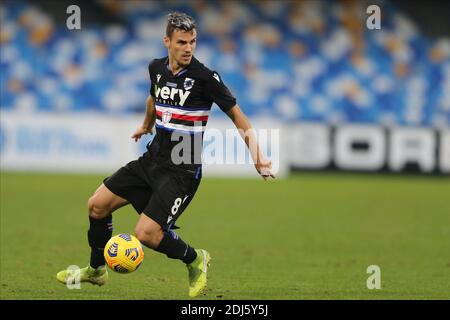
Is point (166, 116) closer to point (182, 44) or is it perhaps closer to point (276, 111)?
point (182, 44)

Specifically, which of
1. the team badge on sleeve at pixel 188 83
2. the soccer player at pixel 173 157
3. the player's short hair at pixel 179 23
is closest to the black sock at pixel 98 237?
the soccer player at pixel 173 157

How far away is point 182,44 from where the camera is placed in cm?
708

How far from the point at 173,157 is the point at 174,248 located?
0.75 meters

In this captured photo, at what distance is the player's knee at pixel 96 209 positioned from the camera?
7.38 m

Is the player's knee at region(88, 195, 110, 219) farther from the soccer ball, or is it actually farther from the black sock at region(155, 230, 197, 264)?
the black sock at region(155, 230, 197, 264)

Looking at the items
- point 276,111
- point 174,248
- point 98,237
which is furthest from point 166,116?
point 276,111

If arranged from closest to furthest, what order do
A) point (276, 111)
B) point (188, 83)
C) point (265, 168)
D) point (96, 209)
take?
point (265, 168), point (188, 83), point (96, 209), point (276, 111)

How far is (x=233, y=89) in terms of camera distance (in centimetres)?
2323

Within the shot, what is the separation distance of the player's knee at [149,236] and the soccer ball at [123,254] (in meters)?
0.10

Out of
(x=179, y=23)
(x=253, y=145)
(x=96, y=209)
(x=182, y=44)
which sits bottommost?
(x=96, y=209)

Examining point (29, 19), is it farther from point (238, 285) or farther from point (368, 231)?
point (238, 285)

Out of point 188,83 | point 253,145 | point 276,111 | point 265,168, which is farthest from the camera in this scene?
point 276,111

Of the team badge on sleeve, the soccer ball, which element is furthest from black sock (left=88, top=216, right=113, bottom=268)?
the team badge on sleeve
